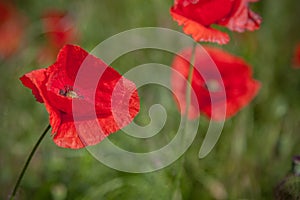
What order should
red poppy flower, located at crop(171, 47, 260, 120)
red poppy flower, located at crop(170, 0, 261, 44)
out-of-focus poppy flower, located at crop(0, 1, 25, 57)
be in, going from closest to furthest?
1. red poppy flower, located at crop(170, 0, 261, 44)
2. red poppy flower, located at crop(171, 47, 260, 120)
3. out-of-focus poppy flower, located at crop(0, 1, 25, 57)

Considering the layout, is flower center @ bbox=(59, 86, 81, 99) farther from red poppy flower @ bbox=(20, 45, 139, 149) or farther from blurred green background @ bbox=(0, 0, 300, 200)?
blurred green background @ bbox=(0, 0, 300, 200)

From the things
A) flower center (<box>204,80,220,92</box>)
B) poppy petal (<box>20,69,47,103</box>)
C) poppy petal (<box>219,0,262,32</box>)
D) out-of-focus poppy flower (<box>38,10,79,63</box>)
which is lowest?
flower center (<box>204,80,220,92</box>)

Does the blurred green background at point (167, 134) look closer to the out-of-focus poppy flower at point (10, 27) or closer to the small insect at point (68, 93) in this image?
the out-of-focus poppy flower at point (10, 27)

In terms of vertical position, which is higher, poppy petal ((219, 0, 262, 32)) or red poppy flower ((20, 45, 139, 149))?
red poppy flower ((20, 45, 139, 149))

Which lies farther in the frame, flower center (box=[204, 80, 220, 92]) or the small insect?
flower center (box=[204, 80, 220, 92])

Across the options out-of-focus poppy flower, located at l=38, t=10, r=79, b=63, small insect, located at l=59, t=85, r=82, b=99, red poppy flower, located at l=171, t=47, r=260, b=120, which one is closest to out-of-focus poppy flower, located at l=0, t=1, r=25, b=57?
out-of-focus poppy flower, located at l=38, t=10, r=79, b=63

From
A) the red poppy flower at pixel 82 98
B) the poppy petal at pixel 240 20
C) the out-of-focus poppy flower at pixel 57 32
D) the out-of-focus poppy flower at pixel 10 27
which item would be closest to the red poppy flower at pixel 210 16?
the poppy petal at pixel 240 20

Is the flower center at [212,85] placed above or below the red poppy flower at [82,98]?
below
